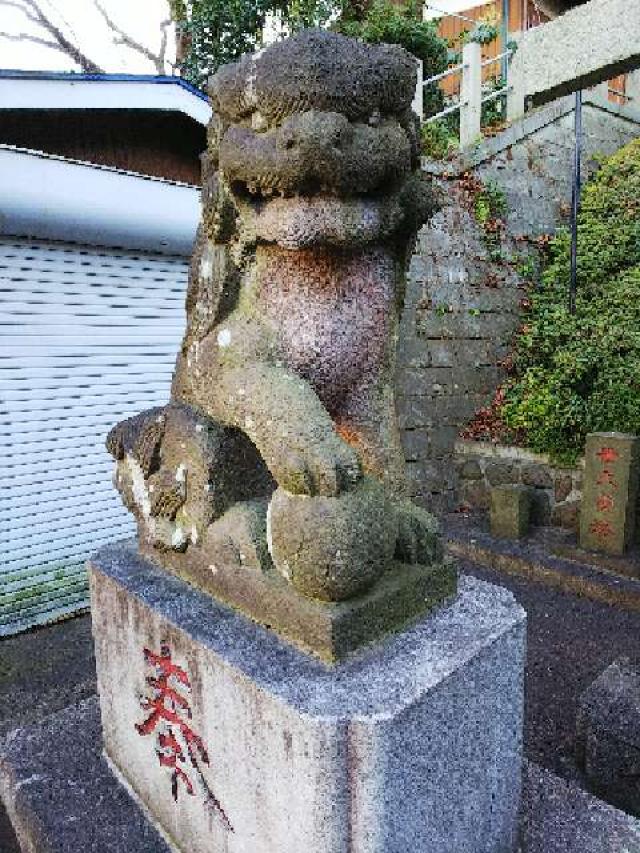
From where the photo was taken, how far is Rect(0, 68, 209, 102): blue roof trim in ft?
10.9

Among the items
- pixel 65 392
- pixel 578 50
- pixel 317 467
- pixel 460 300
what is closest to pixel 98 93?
pixel 65 392

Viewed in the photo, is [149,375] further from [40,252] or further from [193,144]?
[193,144]

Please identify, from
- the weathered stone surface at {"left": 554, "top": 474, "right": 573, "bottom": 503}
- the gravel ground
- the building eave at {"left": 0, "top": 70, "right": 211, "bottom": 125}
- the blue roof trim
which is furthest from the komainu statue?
the weathered stone surface at {"left": 554, "top": 474, "right": 573, "bottom": 503}

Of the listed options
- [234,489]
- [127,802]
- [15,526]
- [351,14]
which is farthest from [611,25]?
[351,14]

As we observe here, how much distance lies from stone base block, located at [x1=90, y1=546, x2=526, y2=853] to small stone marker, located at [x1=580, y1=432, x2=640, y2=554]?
2852 millimetres

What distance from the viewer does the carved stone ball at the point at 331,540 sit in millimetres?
1405

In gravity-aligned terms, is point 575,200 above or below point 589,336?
above

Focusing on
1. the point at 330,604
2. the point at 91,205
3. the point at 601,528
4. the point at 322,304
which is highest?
the point at 91,205

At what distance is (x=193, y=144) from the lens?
4.74 meters

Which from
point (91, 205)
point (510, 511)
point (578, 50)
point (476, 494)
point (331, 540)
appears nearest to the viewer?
point (331, 540)

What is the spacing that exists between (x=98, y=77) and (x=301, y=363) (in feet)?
9.98

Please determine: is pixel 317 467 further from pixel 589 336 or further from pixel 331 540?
pixel 589 336

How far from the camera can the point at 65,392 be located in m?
3.86

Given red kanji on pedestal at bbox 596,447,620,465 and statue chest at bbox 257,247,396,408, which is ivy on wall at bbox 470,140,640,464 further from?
statue chest at bbox 257,247,396,408
